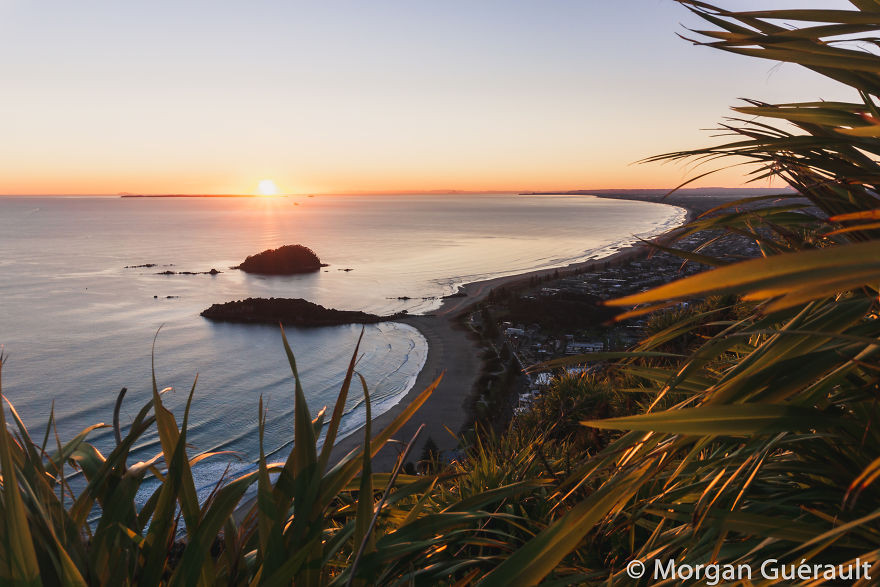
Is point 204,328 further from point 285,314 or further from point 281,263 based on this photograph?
point 281,263

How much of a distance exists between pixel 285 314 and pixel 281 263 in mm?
21618

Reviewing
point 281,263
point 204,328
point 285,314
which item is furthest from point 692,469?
point 281,263

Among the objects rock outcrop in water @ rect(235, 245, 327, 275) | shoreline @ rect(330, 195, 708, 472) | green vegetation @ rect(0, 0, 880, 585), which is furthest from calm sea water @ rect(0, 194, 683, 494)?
rock outcrop in water @ rect(235, 245, 327, 275)

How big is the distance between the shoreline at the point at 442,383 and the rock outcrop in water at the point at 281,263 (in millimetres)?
19990

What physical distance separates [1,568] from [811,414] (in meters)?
1.35

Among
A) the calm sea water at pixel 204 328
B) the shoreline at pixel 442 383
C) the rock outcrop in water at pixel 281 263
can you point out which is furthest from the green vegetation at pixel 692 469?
the rock outcrop in water at pixel 281 263

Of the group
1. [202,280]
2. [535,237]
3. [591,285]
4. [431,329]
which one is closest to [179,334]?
[431,329]

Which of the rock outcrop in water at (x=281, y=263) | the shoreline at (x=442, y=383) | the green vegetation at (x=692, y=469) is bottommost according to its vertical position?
the shoreline at (x=442, y=383)

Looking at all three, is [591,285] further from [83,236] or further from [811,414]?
[83,236]

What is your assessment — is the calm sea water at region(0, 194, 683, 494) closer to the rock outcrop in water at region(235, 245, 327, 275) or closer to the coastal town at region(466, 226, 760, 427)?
the rock outcrop in water at region(235, 245, 327, 275)

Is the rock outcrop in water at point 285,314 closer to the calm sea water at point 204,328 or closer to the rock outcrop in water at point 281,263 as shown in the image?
the calm sea water at point 204,328

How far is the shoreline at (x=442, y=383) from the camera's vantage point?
16.0 metres

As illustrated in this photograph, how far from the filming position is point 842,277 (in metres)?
0.52

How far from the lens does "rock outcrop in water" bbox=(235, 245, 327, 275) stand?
5528 cm
